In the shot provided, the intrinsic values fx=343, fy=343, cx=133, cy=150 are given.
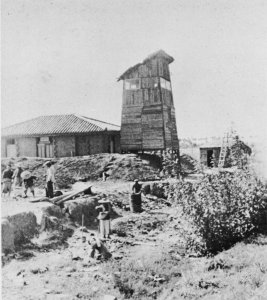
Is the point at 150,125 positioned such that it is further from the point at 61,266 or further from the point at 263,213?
the point at 61,266

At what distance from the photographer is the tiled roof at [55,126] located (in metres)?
27.5

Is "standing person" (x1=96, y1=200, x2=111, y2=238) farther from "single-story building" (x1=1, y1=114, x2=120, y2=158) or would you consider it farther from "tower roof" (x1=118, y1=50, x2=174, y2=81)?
"tower roof" (x1=118, y1=50, x2=174, y2=81)

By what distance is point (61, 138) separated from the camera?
91.4ft

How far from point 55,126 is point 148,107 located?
27.0 feet

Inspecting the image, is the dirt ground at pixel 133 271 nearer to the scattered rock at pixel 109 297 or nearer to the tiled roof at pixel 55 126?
the scattered rock at pixel 109 297

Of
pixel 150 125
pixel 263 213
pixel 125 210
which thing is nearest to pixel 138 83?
pixel 150 125

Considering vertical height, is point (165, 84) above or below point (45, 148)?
above

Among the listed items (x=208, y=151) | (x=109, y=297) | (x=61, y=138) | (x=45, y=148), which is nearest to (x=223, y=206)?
(x=109, y=297)

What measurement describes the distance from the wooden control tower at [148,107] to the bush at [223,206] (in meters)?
14.6

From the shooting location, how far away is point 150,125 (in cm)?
2583

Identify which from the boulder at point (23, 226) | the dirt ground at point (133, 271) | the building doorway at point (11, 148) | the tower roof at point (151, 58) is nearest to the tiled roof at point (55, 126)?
the building doorway at point (11, 148)

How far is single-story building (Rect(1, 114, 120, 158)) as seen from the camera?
2750 centimetres

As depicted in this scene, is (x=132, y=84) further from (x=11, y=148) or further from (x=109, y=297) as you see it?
(x=109, y=297)

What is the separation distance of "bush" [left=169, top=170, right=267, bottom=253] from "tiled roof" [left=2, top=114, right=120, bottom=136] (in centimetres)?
1695
